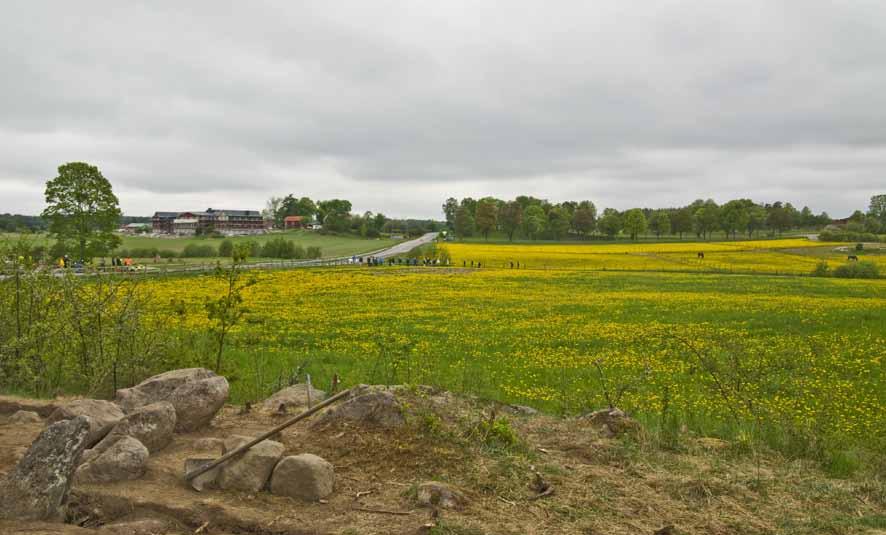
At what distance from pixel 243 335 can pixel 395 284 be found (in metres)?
25.1

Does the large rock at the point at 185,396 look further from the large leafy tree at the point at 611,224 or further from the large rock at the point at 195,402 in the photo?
the large leafy tree at the point at 611,224

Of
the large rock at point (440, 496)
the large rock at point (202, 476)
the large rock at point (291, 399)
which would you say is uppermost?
the large rock at point (202, 476)

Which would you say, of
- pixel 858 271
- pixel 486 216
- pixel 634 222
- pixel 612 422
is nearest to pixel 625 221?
pixel 634 222

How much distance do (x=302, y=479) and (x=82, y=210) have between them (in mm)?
51431

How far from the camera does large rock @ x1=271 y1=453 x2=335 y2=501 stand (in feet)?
23.2

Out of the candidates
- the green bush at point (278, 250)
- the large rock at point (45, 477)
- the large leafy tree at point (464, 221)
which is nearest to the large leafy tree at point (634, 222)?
the large leafy tree at point (464, 221)

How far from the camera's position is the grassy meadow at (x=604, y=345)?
12.8 m

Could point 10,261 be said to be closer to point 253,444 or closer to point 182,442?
point 182,442

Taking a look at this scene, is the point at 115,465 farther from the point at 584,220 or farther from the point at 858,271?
the point at 584,220

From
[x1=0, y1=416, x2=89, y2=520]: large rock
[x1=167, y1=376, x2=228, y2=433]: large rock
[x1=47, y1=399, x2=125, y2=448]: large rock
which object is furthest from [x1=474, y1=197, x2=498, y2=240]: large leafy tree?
[x1=0, y1=416, x2=89, y2=520]: large rock

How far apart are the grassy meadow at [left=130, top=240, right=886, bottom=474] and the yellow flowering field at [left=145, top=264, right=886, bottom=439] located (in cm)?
9

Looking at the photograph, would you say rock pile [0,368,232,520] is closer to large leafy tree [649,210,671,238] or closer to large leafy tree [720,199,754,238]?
large leafy tree [720,199,754,238]

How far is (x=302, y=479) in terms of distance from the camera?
7.10 m

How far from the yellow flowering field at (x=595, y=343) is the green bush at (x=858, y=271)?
11.8 meters
